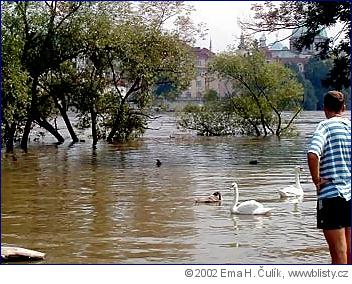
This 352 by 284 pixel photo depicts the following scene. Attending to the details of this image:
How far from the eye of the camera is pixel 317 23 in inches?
591

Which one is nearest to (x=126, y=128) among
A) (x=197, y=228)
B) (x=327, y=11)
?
(x=327, y=11)

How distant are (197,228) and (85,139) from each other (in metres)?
21.7

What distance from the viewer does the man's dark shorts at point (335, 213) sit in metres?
5.21

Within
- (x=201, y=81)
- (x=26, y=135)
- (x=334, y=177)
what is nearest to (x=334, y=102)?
(x=334, y=177)

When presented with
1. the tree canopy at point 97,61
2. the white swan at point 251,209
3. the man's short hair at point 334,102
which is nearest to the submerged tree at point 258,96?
the tree canopy at point 97,61

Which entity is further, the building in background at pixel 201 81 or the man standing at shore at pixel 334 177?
the building in background at pixel 201 81

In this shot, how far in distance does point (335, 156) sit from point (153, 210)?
6451 millimetres

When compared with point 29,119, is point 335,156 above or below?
below

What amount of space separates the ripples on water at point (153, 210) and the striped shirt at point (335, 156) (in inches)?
85.9

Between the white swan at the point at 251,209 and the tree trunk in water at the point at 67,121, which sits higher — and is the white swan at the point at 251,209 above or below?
below

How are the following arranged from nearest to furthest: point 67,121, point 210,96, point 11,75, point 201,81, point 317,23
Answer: point 317,23
point 11,75
point 67,121
point 201,81
point 210,96

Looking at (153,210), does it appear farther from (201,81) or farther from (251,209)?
(201,81)

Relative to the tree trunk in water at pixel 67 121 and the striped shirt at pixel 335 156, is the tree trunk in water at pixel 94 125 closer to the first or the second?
the tree trunk in water at pixel 67 121
